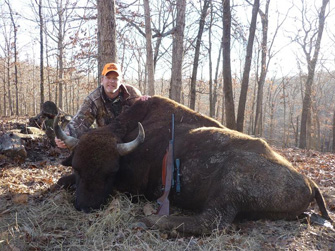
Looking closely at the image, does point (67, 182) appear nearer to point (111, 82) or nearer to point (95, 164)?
point (95, 164)

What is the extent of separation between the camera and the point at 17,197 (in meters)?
3.73

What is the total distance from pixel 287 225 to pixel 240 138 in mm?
1260

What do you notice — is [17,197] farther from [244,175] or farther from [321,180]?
[321,180]

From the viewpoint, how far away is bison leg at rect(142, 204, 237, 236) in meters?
2.98

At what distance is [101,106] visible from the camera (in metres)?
5.30

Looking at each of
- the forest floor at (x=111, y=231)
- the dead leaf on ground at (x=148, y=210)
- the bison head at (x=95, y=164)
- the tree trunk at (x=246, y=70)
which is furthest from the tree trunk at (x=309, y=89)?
the bison head at (x=95, y=164)

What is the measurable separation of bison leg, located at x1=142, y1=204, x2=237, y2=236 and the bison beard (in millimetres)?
11

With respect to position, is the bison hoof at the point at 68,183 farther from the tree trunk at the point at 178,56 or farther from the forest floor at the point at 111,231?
the tree trunk at the point at 178,56

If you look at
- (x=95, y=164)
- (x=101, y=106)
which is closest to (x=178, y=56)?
(x=101, y=106)

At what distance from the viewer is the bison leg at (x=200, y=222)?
2.98 meters

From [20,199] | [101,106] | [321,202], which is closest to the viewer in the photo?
[321,202]

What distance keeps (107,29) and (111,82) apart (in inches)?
62.7

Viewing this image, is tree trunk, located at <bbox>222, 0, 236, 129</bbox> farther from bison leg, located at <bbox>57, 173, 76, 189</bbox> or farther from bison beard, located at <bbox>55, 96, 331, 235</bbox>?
bison leg, located at <bbox>57, 173, 76, 189</bbox>

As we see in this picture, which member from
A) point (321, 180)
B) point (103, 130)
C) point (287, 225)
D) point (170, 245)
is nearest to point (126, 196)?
point (103, 130)
